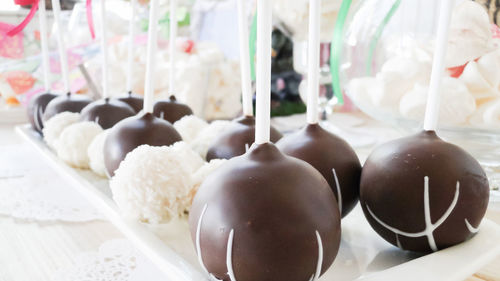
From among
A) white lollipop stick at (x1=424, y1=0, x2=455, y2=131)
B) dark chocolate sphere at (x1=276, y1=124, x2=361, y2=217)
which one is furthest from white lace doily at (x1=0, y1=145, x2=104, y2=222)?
white lollipop stick at (x1=424, y1=0, x2=455, y2=131)

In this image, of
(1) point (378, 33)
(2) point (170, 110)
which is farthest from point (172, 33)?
(1) point (378, 33)

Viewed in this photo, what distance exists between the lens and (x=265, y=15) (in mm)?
329

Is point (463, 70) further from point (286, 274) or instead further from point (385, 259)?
point (286, 274)

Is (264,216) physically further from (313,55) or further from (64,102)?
(64,102)

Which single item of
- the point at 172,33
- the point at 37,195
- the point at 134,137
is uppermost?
the point at 172,33

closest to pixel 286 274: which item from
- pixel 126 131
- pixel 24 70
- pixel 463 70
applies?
pixel 126 131

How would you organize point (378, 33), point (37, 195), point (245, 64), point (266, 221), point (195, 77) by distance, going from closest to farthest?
point (266, 221)
point (245, 64)
point (37, 195)
point (378, 33)
point (195, 77)

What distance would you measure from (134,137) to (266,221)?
28 cm

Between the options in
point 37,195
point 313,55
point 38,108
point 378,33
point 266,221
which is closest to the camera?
point 266,221

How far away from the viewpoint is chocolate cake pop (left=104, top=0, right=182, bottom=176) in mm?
558

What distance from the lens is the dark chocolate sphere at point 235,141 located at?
533 mm

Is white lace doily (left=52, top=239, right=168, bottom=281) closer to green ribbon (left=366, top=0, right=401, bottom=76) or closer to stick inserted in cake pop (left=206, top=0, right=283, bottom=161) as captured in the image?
stick inserted in cake pop (left=206, top=0, right=283, bottom=161)

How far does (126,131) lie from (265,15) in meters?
0.29

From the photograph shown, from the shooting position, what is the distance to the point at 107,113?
757mm
